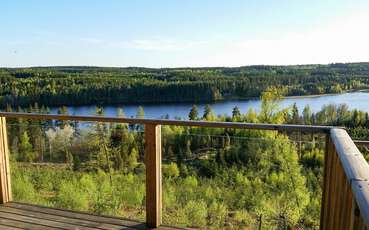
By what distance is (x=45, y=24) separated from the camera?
22.2 metres

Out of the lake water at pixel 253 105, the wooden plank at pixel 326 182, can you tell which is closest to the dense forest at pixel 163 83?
the lake water at pixel 253 105

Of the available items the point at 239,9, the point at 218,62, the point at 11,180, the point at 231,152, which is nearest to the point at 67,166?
the point at 11,180

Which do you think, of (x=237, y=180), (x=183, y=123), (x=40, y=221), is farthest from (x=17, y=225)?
(x=237, y=180)

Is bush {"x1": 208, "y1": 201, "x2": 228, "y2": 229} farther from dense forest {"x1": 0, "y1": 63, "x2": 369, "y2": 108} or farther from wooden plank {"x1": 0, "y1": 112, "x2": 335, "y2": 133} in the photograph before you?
dense forest {"x1": 0, "y1": 63, "x2": 369, "y2": 108}

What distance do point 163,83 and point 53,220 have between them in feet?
83.1

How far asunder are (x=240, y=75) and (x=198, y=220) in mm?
25054

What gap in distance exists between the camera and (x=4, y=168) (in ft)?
12.0

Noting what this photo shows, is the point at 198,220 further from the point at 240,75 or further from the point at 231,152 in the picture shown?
the point at 240,75

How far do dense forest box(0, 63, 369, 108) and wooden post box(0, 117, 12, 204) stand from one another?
12.9 m

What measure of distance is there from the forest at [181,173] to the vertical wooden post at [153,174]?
0.15m

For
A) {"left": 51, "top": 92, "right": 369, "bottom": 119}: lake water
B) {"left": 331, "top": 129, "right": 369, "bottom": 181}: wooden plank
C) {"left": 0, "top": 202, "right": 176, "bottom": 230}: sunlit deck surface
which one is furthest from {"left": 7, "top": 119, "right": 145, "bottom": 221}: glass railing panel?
{"left": 51, "top": 92, "right": 369, "bottom": 119}: lake water

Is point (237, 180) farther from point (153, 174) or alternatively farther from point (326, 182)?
point (326, 182)

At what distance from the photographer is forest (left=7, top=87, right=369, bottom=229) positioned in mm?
3311

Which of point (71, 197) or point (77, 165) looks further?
point (77, 165)
